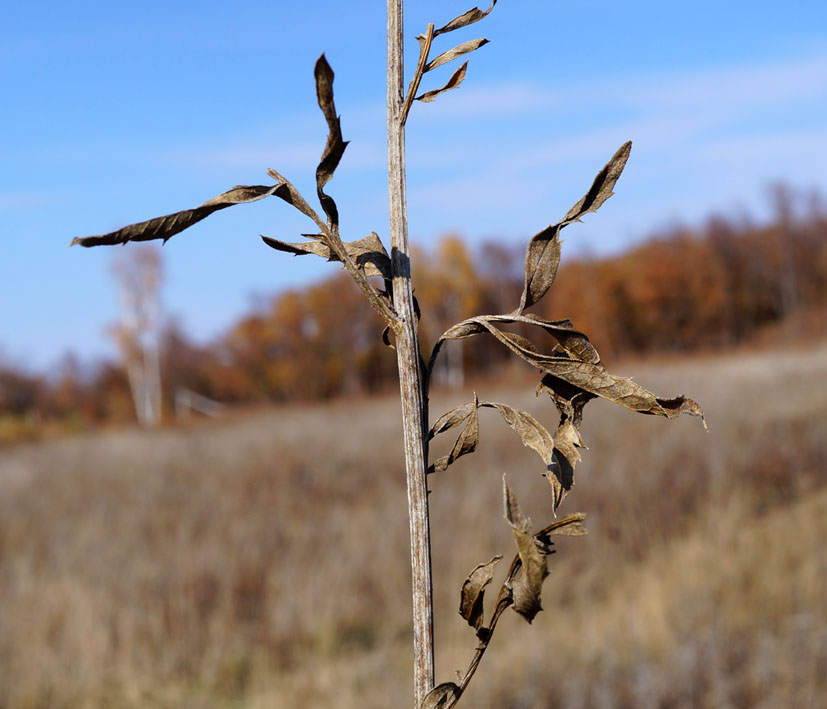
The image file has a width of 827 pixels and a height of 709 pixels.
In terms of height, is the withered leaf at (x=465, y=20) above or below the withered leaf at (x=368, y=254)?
above

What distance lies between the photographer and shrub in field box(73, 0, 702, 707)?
235mm

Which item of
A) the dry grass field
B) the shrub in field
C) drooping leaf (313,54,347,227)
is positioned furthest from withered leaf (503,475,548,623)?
the dry grass field

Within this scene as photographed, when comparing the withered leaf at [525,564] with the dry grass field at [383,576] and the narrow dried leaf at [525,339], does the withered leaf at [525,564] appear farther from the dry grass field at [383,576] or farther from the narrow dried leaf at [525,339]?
the dry grass field at [383,576]

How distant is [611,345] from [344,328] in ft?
24.3

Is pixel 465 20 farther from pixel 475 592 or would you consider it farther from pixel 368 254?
pixel 475 592

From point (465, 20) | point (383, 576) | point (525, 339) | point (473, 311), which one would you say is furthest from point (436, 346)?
point (473, 311)

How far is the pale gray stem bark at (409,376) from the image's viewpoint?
232 millimetres

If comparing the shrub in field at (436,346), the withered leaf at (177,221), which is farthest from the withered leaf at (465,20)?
the withered leaf at (177,221)

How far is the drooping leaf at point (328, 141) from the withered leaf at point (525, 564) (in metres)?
0.12

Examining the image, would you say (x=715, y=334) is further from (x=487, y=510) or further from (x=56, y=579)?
(x=56, y=579)

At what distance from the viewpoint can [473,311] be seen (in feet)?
62.3

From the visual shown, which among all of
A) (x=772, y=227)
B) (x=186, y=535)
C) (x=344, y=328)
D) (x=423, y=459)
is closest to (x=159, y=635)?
(x=186, y=535)

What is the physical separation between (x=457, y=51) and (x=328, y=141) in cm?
8

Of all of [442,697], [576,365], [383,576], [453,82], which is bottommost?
[383,576]
